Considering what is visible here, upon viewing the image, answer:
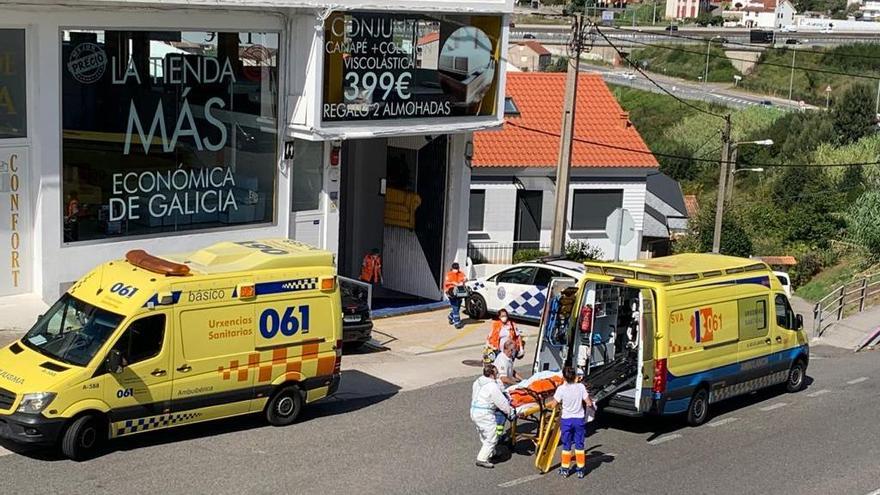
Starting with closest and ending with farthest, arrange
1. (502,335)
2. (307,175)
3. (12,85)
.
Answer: (12,85) < (502,335) < (307,175)

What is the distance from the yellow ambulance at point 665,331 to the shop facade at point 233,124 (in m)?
7.30

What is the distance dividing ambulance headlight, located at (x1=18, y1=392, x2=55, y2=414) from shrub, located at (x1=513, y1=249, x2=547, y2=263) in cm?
2239

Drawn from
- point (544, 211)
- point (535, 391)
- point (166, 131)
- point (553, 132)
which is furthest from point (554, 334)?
point (553, 132)

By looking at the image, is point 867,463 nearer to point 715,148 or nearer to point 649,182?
point 649,182

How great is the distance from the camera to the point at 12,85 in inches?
762

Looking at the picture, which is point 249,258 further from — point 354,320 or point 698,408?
point 698,408

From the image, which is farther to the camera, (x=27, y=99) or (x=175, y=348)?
(x=27, y=99)

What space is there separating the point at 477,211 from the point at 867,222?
572 inches

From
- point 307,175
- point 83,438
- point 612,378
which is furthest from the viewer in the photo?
point 307,175

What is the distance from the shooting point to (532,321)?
82.8 ft

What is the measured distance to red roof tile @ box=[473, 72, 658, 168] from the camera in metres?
35.8

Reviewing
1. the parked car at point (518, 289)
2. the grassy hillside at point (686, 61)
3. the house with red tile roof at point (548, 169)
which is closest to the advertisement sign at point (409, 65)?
the parked car at point (518, 289)

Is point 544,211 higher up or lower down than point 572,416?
higher up

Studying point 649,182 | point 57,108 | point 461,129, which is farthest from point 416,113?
point 649,182
